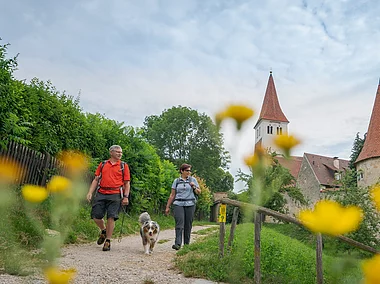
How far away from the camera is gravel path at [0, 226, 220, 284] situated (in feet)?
13.7

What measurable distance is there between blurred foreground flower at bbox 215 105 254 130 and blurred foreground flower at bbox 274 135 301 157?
0.12 m

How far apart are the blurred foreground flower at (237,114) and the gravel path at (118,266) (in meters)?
2.63

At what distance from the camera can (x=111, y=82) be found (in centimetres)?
133

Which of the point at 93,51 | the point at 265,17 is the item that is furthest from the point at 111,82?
the point at 265,17

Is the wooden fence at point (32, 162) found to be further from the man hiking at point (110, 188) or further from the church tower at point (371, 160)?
the church tower at point (371, 160)

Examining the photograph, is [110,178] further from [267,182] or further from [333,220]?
[333,220]

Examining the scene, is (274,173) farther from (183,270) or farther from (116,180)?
(116,180)

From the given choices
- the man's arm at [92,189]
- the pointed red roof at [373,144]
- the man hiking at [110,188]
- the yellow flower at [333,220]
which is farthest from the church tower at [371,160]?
the yellow flower at [333,220]

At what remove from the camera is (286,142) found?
103 centimetres

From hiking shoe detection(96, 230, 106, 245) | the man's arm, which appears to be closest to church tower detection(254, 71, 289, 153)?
the man's arm

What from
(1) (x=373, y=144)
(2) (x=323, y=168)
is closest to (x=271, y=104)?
(1) (x=373, y=144)

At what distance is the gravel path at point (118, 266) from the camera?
13.7 ft

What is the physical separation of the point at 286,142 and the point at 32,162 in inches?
313

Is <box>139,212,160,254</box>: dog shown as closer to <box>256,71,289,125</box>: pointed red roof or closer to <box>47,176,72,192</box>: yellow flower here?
<box>256,71,289,125</box>: pointed red roof
